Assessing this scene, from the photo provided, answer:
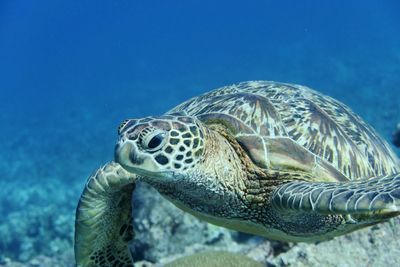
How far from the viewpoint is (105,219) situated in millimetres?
3967

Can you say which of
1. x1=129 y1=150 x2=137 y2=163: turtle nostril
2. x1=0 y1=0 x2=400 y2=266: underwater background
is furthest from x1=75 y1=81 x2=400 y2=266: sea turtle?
x1=0 y1=0 x2=400 y2=266: underwater background

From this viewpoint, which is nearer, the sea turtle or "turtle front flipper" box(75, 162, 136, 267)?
the sea turtle

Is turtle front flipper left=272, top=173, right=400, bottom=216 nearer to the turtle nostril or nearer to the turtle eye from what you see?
the turtle eye

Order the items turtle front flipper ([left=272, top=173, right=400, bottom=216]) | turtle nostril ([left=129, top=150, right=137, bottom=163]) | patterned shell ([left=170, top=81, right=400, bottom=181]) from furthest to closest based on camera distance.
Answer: patterned shell ([left=170, top=81, right=400, bottom=181]) → turtle nostril ([left=129, top=150, right=137, bottom=163]) → turtle front flipper ([left=272, top=173, right=400, bottom=216])

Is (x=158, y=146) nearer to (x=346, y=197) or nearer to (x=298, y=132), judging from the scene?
(x=346, y=197)

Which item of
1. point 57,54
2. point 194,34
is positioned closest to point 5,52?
point 57,54

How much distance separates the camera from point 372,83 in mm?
21688

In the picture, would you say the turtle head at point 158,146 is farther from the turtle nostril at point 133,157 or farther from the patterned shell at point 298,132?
the patterned shell at point 298,132

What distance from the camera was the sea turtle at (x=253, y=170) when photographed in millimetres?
2643

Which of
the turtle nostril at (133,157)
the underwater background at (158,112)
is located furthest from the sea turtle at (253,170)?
the underwater background at (158,112)

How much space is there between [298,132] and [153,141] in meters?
1.34

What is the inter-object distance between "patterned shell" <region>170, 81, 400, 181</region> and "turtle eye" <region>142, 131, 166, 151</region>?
2.87 ft

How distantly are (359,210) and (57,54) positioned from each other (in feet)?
411

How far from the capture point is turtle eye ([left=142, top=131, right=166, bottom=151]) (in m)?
2.63
